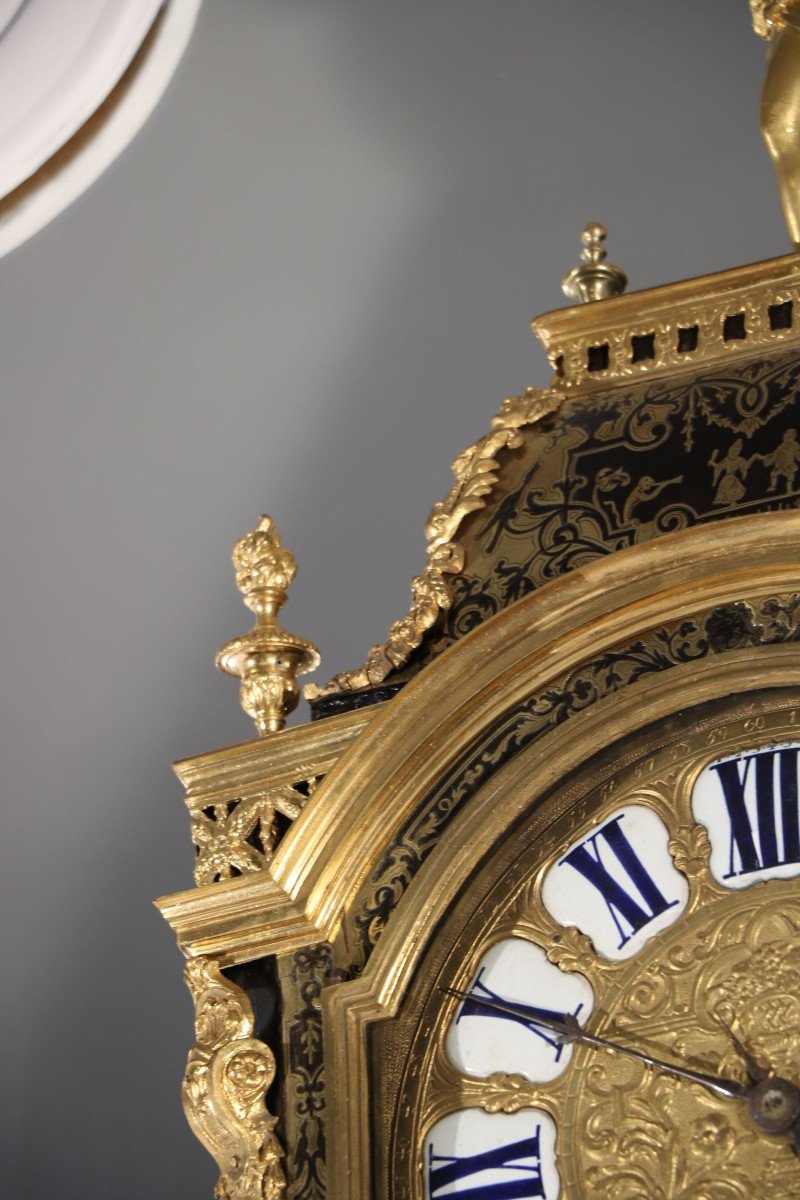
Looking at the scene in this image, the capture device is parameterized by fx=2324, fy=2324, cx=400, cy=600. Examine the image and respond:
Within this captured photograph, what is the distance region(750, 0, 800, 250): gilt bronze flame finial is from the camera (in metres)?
2.48

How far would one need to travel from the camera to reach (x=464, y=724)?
2.19m

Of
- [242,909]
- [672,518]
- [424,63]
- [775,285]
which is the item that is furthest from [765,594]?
[424,63]

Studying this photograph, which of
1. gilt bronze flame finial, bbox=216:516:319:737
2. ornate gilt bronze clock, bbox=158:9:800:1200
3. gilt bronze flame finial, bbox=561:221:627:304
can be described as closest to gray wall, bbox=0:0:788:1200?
gilt bronze flame finial, bbox=561:221:627:304

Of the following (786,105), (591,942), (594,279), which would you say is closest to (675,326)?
(594,279)

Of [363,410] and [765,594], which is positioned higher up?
[363,410]

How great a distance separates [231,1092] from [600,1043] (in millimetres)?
348

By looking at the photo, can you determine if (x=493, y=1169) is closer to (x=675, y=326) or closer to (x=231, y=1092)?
(x=231, y=1092)

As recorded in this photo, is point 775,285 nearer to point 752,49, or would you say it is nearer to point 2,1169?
point 752,49

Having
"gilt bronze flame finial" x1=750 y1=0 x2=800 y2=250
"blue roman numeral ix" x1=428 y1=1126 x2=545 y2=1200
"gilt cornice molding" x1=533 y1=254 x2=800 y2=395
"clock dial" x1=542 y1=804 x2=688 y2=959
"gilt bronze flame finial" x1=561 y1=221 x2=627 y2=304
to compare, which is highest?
"gilt bronze flame finial" x1=750 y1=0 x2=800 y2=250

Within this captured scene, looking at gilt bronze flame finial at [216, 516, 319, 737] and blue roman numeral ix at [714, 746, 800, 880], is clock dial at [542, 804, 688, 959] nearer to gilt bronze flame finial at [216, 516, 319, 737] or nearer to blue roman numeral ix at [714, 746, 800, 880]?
blue roman numeral ix at [714, 746, 800, 880]

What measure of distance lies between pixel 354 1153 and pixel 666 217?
1.50m

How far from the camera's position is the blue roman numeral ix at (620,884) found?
208 centimetres

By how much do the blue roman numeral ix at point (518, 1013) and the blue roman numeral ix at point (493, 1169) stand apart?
0.26 ft

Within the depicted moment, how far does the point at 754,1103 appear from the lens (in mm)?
1959
